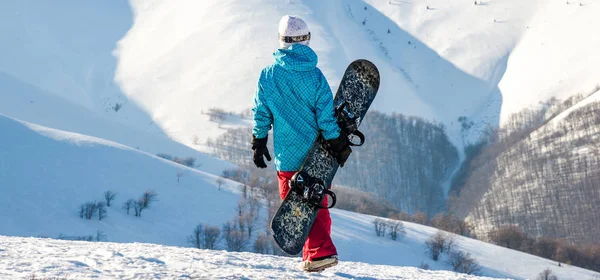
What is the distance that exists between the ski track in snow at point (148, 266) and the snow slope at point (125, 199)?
206ft

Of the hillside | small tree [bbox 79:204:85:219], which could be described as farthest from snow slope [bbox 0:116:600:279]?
the hillside

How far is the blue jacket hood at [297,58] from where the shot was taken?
953 cm

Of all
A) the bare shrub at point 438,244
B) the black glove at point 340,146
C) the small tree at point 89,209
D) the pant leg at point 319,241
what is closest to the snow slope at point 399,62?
the bare shrub at point 438,244

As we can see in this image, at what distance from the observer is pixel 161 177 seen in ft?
318

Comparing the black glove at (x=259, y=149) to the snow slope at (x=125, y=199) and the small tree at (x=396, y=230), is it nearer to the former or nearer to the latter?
the snow slope at (x=125, y=199)

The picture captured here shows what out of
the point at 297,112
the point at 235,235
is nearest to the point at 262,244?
the point at 235,235

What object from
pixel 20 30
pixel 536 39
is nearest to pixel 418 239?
pixel 536 39

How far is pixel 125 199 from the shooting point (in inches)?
3388

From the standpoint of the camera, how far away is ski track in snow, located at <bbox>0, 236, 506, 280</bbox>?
31.3 ft

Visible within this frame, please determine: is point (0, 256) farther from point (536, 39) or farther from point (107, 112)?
point (536, 39)

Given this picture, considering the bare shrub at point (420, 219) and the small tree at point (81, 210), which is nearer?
the small tree at point (81, 210)

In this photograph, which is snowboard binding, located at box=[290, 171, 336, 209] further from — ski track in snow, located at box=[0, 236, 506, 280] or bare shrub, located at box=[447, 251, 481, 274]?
bare shrub, located at box=[447, 251, 481, 274]

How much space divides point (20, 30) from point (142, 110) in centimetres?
4597

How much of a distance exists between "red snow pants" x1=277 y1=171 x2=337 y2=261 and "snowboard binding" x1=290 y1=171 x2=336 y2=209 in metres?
0.22
